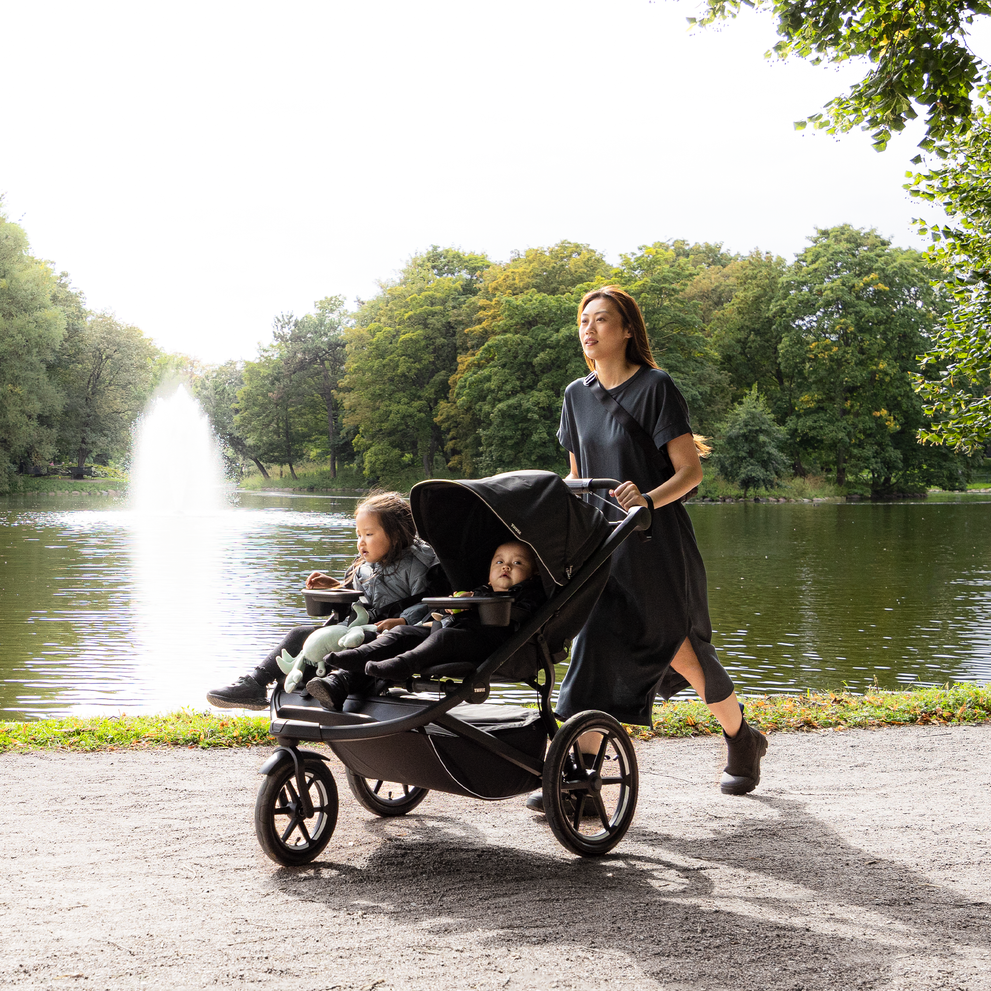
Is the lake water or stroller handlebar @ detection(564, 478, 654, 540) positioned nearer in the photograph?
stroller handlebar @ detection(564, 478, 654, 540)

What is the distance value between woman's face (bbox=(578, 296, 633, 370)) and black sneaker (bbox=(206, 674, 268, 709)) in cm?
180

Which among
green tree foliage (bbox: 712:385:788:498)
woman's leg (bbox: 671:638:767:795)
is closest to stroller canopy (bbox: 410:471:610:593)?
woman's leg (bbox: 671:638:767:795)

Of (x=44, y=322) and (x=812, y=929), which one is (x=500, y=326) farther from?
(x=812, y=929)

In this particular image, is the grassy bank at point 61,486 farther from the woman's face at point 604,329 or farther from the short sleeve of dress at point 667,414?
the short sleeve of dress at point 667,414

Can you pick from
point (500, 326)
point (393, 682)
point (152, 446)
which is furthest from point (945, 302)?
point (393, 682)

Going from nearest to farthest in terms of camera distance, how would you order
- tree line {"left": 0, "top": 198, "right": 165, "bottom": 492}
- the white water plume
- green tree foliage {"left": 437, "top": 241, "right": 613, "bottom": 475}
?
the white water plume < tree line {"left": 0, "top": 198, "right": 165, "bottom": 492} < green tree foliage {"left": 437, "top": 241, "right": 613, "bottom": 475}

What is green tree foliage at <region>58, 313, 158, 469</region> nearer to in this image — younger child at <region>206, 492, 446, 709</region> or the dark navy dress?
younger child at <region>206, 492, 446, 709</region>

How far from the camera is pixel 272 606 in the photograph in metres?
14.6

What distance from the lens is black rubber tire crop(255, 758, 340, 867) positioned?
358 centimetres

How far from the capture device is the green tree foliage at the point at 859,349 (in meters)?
55.1

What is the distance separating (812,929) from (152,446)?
5135cm

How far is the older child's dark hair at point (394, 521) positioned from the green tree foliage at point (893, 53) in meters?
4.75

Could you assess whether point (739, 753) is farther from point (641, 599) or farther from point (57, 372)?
point (57, 372)

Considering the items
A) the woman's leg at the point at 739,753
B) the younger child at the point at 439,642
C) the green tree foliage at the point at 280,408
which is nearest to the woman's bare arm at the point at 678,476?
the younger child at the point at 439,642
